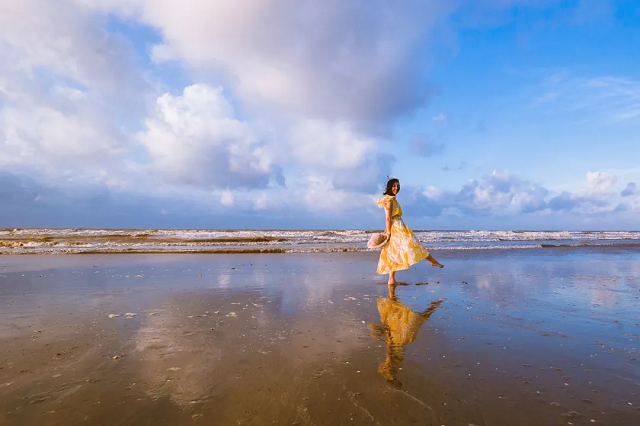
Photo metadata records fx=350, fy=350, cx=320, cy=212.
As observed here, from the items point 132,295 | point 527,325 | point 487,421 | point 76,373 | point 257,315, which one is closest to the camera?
point 487,421

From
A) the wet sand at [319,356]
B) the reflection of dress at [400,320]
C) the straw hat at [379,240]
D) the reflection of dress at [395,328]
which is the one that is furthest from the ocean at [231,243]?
the reflection of dress at [395,328]

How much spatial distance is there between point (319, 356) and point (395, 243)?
5.46m

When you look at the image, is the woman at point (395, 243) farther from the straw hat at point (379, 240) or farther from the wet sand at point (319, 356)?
the wet sand at point (319, 356)

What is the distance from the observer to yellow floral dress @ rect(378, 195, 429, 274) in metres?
9.17

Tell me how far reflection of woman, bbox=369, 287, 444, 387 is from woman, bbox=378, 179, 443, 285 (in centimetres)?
129

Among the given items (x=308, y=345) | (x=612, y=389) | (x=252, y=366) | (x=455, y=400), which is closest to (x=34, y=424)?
(x=252, y=366)

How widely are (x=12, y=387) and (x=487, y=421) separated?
4.55 m

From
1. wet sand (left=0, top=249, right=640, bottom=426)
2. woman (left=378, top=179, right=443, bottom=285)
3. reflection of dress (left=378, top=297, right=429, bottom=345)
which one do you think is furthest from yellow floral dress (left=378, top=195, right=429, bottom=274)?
reflection of dress (left=378, top=297, right=429, bottom=345)

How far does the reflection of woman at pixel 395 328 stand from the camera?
403cm

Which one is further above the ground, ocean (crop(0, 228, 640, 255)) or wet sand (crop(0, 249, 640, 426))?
ocean (crop(0, 228, 640, 255))

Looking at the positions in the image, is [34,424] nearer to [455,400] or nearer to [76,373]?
[76,373]

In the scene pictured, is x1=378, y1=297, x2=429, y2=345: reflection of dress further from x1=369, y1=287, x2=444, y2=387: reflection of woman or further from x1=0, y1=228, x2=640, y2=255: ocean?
x1=0, y1=228, x2=640, y2=255: ocean

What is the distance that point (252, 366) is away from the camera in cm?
407

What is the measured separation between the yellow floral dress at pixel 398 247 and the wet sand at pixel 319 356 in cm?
82
